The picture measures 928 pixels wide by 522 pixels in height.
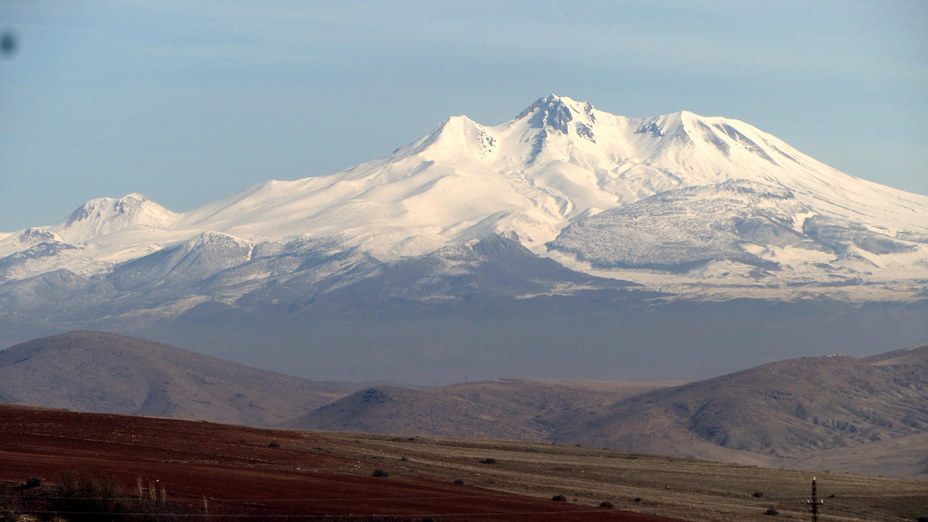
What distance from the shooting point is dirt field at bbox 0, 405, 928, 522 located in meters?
44.8

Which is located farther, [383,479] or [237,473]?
[383,479]

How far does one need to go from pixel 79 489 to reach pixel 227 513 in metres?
4.42

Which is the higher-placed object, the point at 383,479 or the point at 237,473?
the point at 237,473

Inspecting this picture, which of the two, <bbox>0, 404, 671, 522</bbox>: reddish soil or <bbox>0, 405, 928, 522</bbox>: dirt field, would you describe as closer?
<bbox>0, 404, 671, 522</bbox>: reddish soil

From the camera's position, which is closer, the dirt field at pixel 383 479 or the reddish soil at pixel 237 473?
the reddish soil at pixel 237 473

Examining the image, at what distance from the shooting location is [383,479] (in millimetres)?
54688

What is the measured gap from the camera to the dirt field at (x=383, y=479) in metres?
44.8

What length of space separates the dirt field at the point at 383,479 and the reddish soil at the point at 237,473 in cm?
7

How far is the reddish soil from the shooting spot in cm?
4366

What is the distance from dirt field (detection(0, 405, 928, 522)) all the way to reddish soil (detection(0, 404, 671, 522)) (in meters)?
0.07

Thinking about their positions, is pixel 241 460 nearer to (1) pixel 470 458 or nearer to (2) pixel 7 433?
(2) pixel 7 433

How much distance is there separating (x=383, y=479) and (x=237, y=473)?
23.4 ft

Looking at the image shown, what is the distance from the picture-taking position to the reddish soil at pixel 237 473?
43656 millimetres

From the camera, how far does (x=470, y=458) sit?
249 feet
